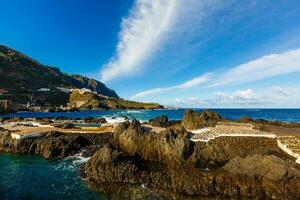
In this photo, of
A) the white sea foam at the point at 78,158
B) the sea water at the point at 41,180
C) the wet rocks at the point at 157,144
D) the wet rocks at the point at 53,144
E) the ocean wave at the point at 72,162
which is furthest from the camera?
the wet rocks at the point at 53,144

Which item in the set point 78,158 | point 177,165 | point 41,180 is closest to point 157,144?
point 177,165

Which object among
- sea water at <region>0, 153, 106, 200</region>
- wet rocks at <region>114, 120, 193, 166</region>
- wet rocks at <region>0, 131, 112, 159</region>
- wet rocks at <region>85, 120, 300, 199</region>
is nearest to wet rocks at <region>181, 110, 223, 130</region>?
wet rocks at <region>114, 120, 193, 166</region>

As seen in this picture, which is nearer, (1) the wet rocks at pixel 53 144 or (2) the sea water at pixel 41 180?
(2) the sea water at pixel 41 180

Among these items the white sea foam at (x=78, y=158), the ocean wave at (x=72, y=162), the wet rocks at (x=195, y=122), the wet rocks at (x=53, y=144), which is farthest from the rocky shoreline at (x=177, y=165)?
the wet rocks at (x=195, y=122)

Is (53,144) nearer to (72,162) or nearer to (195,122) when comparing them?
(72,162)

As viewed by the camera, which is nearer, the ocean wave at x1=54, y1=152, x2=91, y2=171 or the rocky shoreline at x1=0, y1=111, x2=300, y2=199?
the rocky shoreline at x1=0, y1=111, x2=300, y2=199

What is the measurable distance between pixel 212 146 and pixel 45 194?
64.5 ft

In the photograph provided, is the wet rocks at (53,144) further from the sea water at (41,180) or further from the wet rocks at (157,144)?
the wet rocks at (157,144)

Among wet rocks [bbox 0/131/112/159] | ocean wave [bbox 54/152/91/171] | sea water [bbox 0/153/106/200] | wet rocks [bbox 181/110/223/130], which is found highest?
wet rocks [bbox 181/110/223/130]

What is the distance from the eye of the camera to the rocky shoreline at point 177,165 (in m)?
21.4

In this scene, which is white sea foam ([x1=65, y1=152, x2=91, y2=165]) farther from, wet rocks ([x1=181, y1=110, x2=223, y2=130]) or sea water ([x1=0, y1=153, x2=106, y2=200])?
wet rocks ([x1=181, y1=110, x2=223, y2=130])

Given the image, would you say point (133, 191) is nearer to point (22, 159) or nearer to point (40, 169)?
point (40, 169)

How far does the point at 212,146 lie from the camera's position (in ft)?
107

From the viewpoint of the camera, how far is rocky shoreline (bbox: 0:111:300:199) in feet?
70.3
